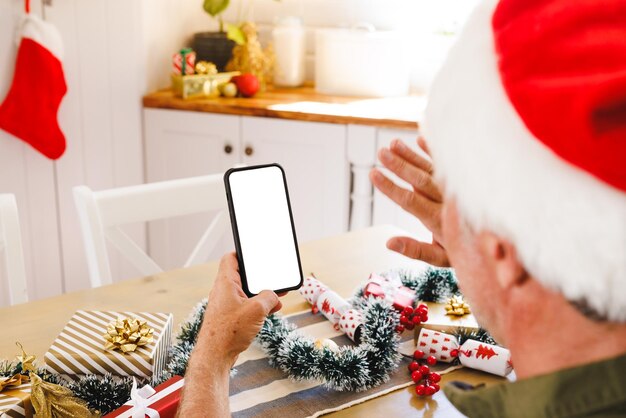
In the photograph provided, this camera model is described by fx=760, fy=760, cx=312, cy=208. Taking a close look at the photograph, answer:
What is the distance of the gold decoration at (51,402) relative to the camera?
34.9 inches

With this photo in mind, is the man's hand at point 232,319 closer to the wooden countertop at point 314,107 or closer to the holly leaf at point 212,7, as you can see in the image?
the wooden countertop at point 314,107

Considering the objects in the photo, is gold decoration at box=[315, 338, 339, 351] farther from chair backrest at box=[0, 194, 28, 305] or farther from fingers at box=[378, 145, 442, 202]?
chair backrest at box=[0, 194, 28, 305]

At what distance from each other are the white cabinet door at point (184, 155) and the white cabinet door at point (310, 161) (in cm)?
8

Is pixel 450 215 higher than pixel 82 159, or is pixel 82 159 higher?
pixel 450 215

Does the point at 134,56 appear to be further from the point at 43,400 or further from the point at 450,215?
the point at 450,215

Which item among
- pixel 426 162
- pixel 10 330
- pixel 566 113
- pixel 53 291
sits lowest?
pixel 53 291

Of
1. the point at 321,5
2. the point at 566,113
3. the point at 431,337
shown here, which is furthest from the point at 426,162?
the point at 321,5

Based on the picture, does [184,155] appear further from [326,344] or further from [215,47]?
[326,344]

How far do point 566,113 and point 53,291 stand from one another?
225 cm

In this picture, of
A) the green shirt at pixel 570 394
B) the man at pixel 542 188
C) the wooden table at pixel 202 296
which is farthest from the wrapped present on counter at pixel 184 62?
the green shirt at pixel 570 394

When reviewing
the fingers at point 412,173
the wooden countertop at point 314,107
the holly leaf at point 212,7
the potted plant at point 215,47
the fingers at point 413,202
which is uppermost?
the holly leaf at point 212,7

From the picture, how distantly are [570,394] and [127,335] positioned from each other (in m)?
0.65

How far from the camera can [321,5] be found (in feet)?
9.55

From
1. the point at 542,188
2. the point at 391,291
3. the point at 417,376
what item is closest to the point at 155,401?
the point at 417,376
